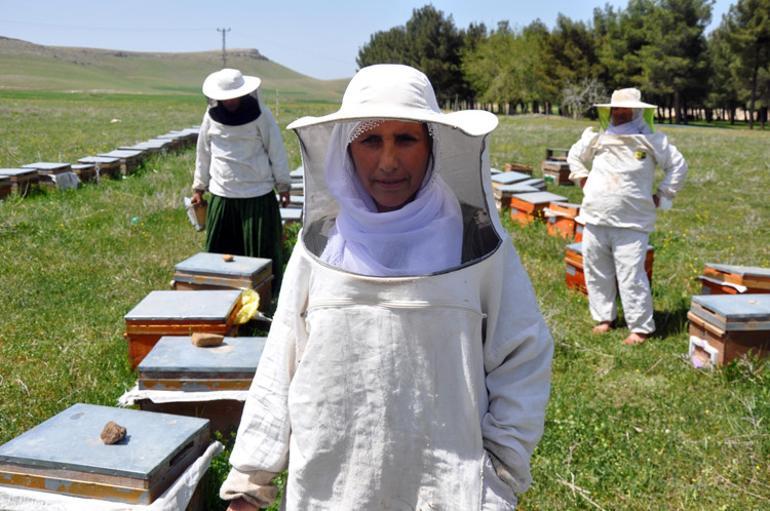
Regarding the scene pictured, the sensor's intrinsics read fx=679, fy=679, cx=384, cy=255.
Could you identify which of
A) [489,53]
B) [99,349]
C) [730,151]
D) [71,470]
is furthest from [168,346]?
[489,53]

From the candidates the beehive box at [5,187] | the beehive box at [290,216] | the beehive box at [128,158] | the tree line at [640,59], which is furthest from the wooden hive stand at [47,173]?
the tree line at [640,59]

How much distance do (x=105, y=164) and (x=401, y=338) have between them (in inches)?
447

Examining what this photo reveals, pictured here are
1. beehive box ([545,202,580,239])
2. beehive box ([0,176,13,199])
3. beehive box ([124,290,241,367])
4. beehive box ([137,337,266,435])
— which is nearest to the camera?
beehive box ([137,337,266,435])

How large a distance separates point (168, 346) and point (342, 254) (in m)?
2.08

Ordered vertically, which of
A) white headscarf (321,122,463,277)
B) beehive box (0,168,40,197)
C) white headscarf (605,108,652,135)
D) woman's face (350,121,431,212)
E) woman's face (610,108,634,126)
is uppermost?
woman's face (610,108,634,126)

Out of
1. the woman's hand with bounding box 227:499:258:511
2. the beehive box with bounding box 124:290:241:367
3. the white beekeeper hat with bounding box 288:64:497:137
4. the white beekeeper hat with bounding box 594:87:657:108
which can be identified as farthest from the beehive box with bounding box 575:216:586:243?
the woman's hand with bounding box 227:499:258:511

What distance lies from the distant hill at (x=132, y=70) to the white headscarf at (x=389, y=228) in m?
87.2

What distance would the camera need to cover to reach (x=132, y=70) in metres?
134

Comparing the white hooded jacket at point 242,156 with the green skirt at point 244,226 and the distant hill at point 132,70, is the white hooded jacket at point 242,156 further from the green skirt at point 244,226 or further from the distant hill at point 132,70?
the distant hill at point 132,70

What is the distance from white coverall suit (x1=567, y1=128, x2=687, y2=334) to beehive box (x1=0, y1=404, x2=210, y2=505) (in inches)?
147

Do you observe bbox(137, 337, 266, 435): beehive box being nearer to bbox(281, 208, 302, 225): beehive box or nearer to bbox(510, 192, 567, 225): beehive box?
bbox(281, 208, 302, 225): beehive box

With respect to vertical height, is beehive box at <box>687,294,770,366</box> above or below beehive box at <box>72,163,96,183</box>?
below

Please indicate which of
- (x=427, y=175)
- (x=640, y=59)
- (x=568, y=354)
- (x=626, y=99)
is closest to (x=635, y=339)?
(x=568, y=354)

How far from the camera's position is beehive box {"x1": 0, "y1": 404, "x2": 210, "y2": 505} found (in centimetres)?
233
